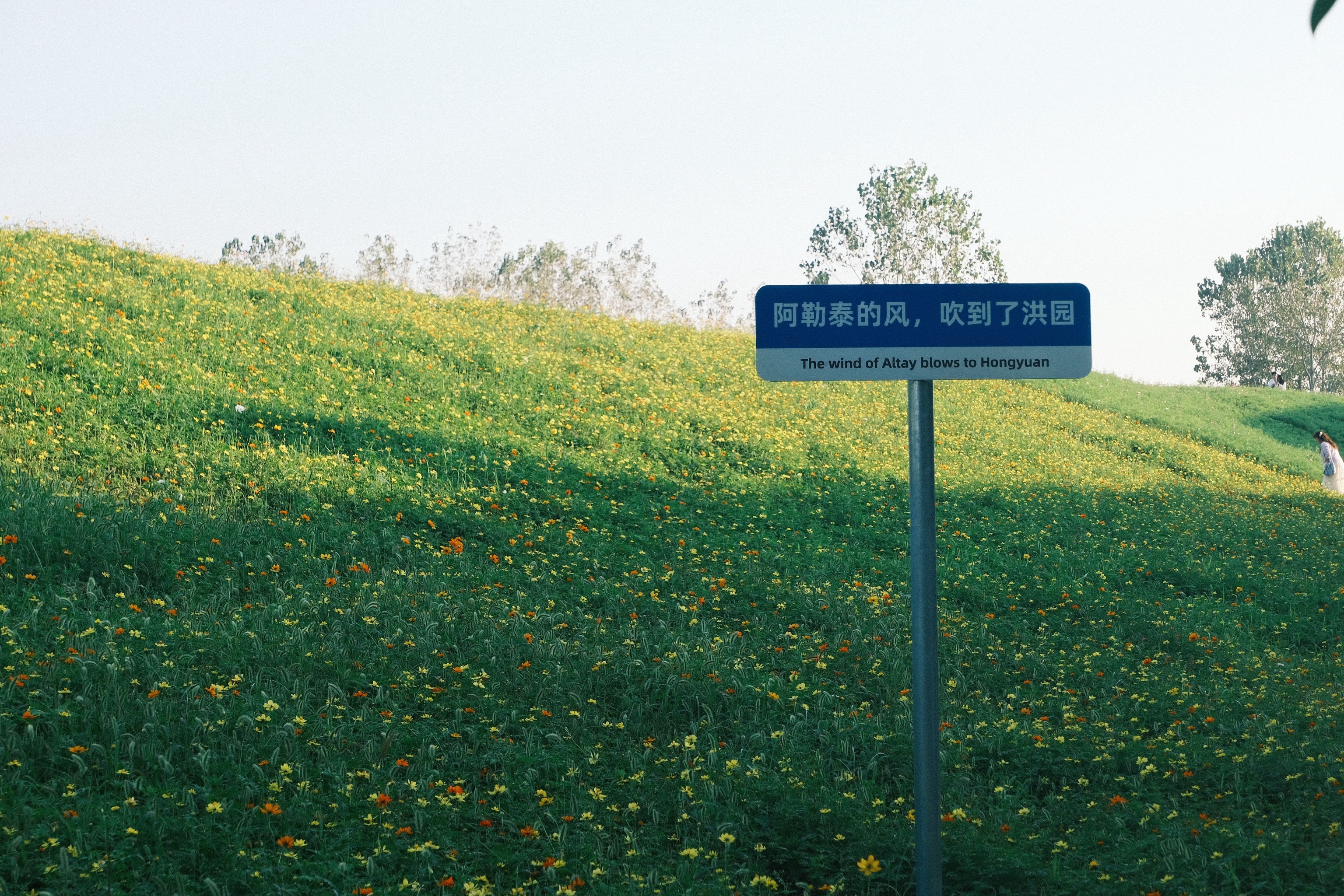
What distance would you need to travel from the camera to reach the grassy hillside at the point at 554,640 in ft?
14.5

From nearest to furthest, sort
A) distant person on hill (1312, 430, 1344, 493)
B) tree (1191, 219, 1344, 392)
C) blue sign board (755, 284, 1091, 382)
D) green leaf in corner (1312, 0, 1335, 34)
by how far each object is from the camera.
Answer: green leaf in corner (1312, 0, 1335, 34) < blue sign board (755, 284, 1091, 382) < distant person on hill (1312, 430, 1344, 493) < tree (1191, 219, 1344, 392)

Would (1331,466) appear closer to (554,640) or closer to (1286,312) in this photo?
(554,640)

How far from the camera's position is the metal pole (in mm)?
3641

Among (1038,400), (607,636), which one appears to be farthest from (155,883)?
(1038,400)

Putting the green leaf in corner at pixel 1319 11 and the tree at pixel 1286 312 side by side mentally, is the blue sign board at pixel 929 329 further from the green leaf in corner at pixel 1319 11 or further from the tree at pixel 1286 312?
the tree at pixel 1286 312

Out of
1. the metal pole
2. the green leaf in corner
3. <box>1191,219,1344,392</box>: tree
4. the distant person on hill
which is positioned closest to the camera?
the green leaf in corner

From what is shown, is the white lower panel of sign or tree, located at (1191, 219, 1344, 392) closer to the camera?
the white lower panel of sign

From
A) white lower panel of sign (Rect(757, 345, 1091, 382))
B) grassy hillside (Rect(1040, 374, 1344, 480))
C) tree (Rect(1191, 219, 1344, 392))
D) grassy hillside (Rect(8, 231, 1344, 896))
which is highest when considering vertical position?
tree (Rect(1191, 219, 1344, 392))

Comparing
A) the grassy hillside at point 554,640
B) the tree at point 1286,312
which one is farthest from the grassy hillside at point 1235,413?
the tree at point 1286,312

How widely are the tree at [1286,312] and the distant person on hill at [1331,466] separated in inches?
1809

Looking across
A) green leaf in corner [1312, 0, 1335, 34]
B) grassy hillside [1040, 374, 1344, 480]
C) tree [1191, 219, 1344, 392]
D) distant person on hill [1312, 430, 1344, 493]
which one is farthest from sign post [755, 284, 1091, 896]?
tree [1191, 219, 1344, 392]

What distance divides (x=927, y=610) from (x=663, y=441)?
1042cm

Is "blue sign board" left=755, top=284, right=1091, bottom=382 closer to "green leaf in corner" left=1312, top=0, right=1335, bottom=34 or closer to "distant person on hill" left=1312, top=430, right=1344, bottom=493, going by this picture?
"green leaf in corner" left=1312, top=0, right=1335, bottom=34

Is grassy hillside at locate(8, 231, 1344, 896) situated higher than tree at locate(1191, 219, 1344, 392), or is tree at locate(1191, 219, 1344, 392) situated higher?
tree at locate(1191, 219, 1344, 392)
